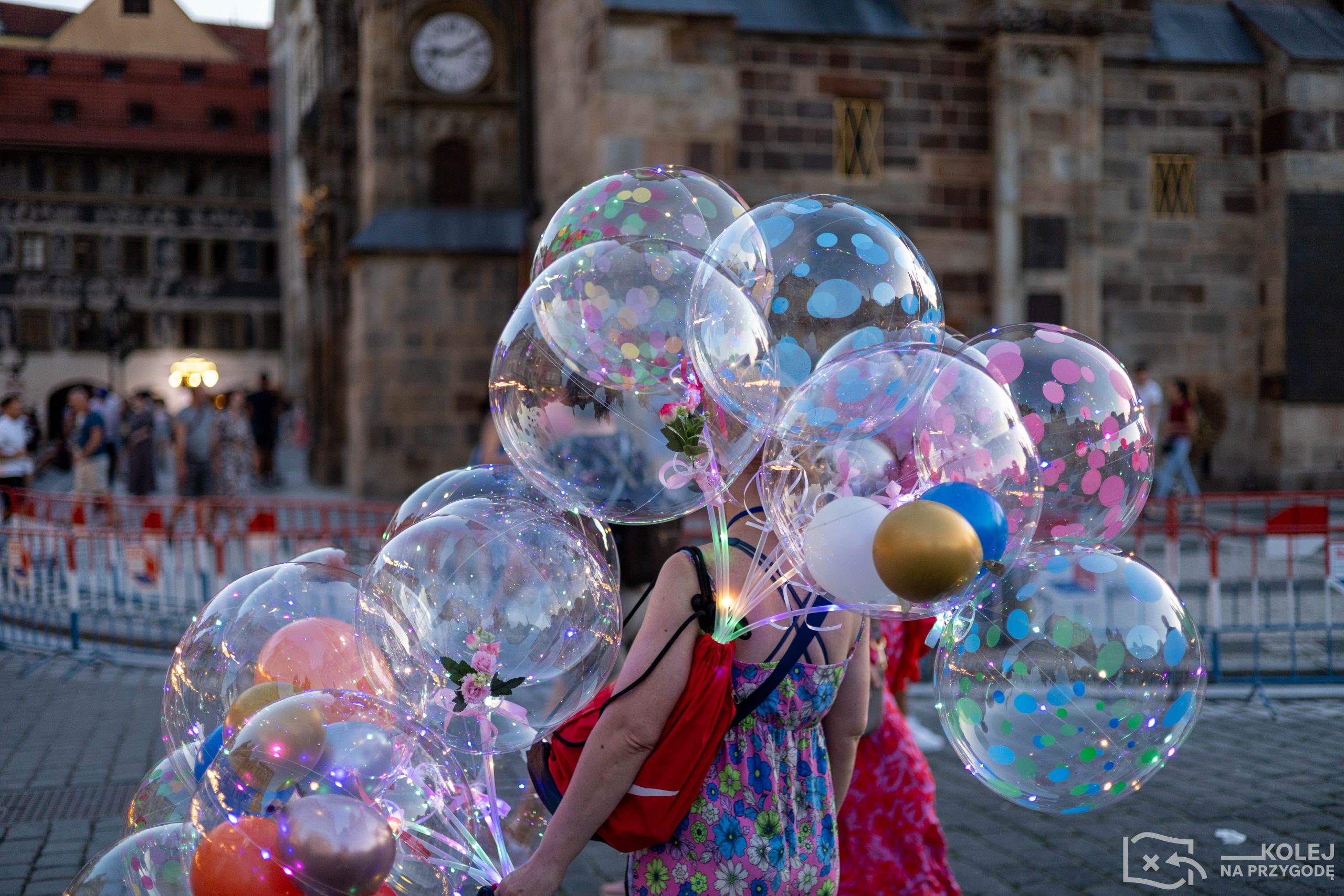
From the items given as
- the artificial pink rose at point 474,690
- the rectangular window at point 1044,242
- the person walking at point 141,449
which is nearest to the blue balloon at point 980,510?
the artificial pink rose at point 474,690

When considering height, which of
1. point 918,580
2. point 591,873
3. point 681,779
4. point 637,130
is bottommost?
point 591,873

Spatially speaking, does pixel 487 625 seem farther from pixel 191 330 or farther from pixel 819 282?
pixel 191 330

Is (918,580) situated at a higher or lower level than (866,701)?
higher

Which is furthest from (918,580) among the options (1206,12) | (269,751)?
(1206,12)

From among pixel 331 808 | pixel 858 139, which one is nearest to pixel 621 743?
pixel 331 808

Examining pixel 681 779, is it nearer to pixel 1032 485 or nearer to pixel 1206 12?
pixel 1032 485

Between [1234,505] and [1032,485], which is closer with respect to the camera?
[1032,485]

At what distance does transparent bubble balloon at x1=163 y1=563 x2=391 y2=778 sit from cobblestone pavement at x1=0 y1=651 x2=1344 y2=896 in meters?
2.14

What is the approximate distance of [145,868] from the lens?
2219 millimetres

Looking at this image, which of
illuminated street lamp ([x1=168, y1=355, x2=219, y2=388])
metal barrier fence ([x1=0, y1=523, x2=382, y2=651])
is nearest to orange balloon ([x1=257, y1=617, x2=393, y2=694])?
metal barrier fence ([x1=0, y1=523, x2=382, y2=651])

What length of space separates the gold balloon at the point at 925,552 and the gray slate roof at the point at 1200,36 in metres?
13.8

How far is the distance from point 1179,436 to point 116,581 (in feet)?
35.4

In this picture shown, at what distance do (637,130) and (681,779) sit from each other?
10257 millimetres

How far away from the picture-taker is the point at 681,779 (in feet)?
7.08
